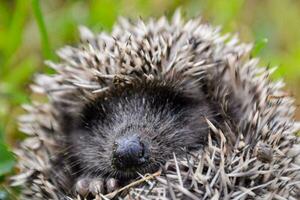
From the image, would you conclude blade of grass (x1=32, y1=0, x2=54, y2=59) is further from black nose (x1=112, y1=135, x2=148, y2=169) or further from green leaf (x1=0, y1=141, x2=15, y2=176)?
black nose (x1=112, y1=135, x2=148, y2=169)

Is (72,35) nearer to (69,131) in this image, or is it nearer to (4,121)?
(4,121)

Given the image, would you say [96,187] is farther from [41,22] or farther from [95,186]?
[41,22]

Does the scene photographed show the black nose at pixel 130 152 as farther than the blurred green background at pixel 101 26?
No

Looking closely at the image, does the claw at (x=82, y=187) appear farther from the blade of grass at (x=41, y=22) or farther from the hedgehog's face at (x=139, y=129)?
the blade of grass at (x=41, y=22)

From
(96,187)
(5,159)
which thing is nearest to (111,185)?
(96,187)

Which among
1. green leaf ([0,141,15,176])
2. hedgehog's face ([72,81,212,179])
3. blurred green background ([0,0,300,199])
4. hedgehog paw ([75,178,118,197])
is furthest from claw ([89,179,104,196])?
blurred green background ([0,0,300,199])

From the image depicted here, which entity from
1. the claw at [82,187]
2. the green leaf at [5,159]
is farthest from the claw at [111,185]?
the green leaf at [5,159]
